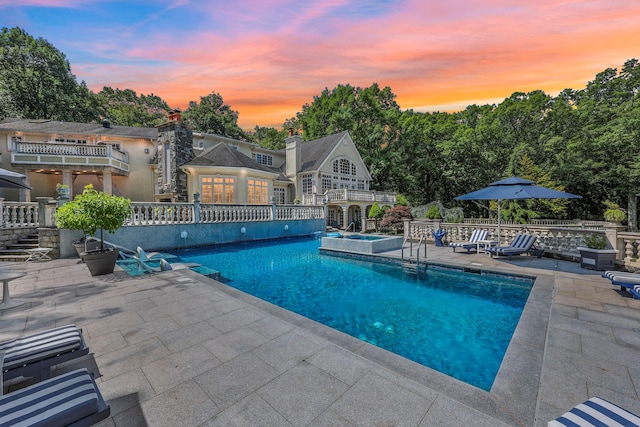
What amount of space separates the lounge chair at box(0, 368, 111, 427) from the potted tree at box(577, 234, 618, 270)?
37.0 feet

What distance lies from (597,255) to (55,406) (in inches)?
454

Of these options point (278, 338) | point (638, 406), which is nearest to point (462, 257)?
point (638, 406)

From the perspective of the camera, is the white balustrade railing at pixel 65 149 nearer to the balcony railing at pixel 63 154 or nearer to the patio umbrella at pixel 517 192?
A: the balcony railing at pixel 63 154

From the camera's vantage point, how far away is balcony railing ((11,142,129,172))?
57.6 ft

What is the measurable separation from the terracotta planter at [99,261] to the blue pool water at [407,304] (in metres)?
3.23

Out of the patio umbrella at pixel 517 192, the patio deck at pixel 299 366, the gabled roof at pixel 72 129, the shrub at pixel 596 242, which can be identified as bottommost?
the patio deck at pixel 299 366

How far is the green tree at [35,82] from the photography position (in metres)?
28.2

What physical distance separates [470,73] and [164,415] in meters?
16.6

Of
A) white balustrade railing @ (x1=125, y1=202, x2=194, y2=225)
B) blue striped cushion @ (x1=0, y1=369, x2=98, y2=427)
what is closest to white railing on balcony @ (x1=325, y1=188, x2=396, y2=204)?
white balustrade railing @ (x1=125, y1=202, x2=194, y2=225)

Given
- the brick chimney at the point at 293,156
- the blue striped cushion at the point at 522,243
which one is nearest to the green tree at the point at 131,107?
the brick chimney at the point at 293,156

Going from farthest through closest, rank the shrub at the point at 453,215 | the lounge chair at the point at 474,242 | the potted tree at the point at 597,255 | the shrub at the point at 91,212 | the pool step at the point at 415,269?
the shrub at the point at 453,215
the lounge chair at the point at 474,242
the pool step at the point at 415,269
the potted tree at the point at 597,255
the shrub at the point at 91,212

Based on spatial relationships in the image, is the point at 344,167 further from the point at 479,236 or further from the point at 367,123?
the point at 479,236

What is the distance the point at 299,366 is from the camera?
10.3ft

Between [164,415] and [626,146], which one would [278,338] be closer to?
[164,415]
